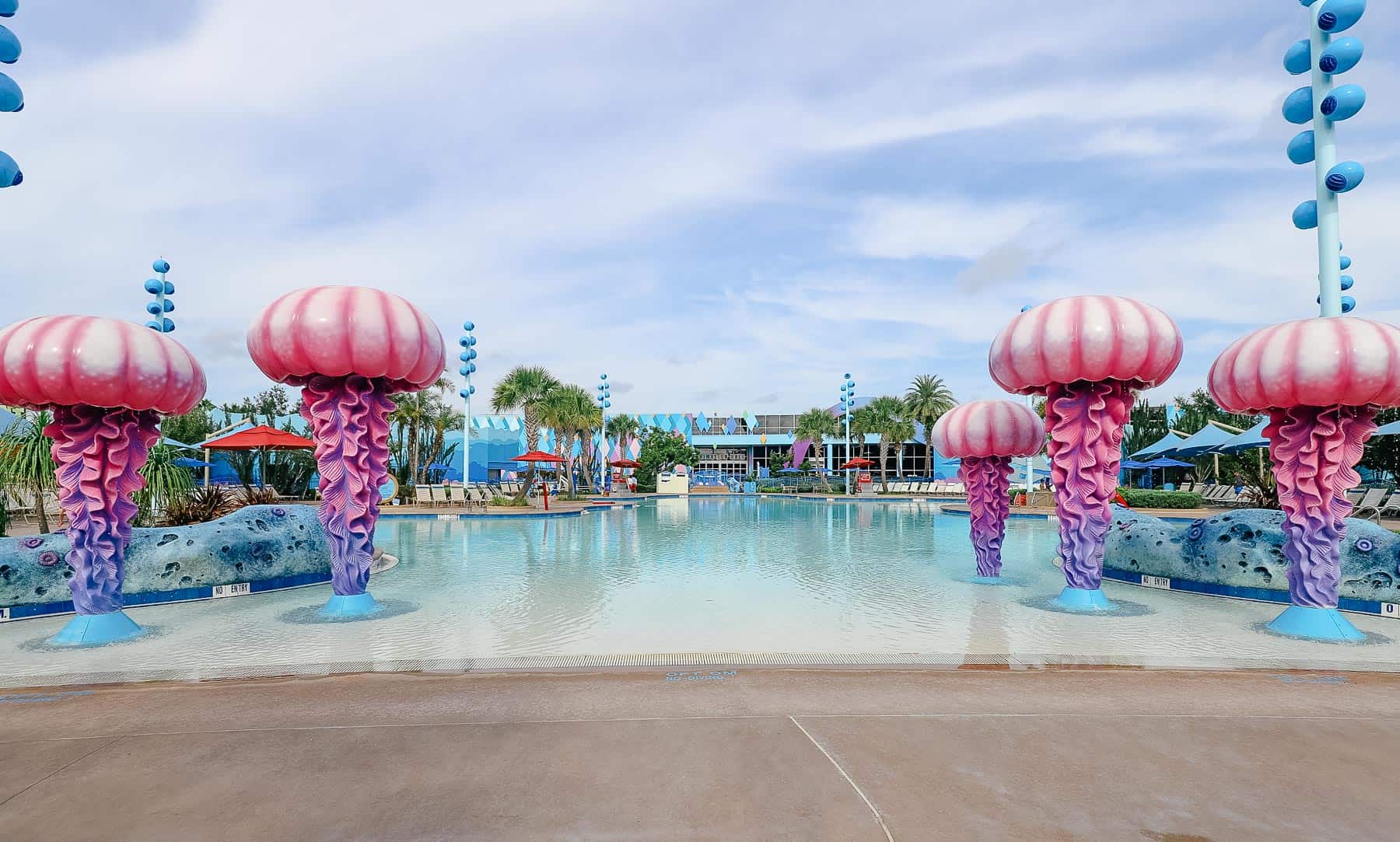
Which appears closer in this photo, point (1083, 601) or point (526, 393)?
point (1083, 601)

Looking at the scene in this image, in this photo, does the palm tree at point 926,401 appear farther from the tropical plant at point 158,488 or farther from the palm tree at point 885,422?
the tropical plant at point 158,488

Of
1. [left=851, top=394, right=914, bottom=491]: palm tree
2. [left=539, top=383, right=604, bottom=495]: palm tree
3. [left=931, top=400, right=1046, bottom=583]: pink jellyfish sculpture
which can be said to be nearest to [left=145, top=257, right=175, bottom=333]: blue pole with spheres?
[left=931, top=400, right=1046, bottom=583]: pink jellyfish sculpture

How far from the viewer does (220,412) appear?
44.0 meters

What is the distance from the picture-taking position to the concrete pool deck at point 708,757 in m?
3.52

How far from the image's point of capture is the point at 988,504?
11.5 meters

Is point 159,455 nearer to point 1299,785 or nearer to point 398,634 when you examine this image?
point 398,634

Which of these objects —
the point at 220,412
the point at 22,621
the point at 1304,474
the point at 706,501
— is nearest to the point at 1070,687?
the point at 1304,474

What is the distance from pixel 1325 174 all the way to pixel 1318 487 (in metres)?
3.71

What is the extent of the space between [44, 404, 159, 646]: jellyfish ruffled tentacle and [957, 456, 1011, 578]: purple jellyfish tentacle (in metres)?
10.7

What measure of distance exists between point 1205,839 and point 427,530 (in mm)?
19988

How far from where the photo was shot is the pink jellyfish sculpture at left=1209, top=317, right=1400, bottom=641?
701cm

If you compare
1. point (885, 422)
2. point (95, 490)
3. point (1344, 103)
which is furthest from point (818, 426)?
point (95, 490)

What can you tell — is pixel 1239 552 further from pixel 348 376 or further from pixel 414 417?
pixel 414 417

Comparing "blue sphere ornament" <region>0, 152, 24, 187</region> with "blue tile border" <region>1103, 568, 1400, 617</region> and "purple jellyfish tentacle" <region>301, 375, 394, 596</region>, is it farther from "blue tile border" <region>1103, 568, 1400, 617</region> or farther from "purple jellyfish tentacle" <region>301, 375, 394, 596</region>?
"blue tile border" <region>1103, 568, 1400, 617</region>
